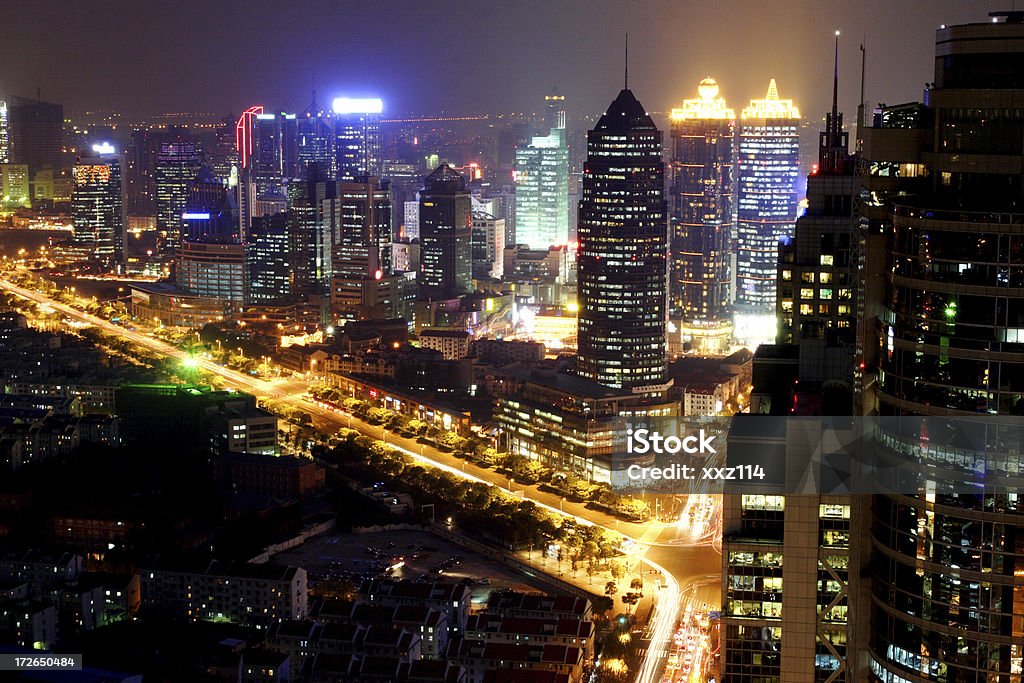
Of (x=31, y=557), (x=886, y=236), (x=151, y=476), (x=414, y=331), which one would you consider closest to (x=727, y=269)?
(x=414, y=331)

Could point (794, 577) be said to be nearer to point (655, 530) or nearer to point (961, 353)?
point (961, 353)

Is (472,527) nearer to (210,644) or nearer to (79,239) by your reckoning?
(210,644)

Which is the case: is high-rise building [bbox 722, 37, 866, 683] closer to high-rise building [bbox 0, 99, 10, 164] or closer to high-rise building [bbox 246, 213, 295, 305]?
high-rise building [bbox 246, 213, 295, 305]

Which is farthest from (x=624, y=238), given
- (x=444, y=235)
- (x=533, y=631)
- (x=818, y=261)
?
(x=818, y=261)

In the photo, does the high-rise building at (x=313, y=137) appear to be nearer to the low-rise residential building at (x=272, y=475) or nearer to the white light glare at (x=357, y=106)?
the white light glare at (x=357, y=106)

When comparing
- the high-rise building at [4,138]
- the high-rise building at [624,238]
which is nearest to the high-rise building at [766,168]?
the high-rise building at [624,238]

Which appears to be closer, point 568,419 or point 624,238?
point 568,419
